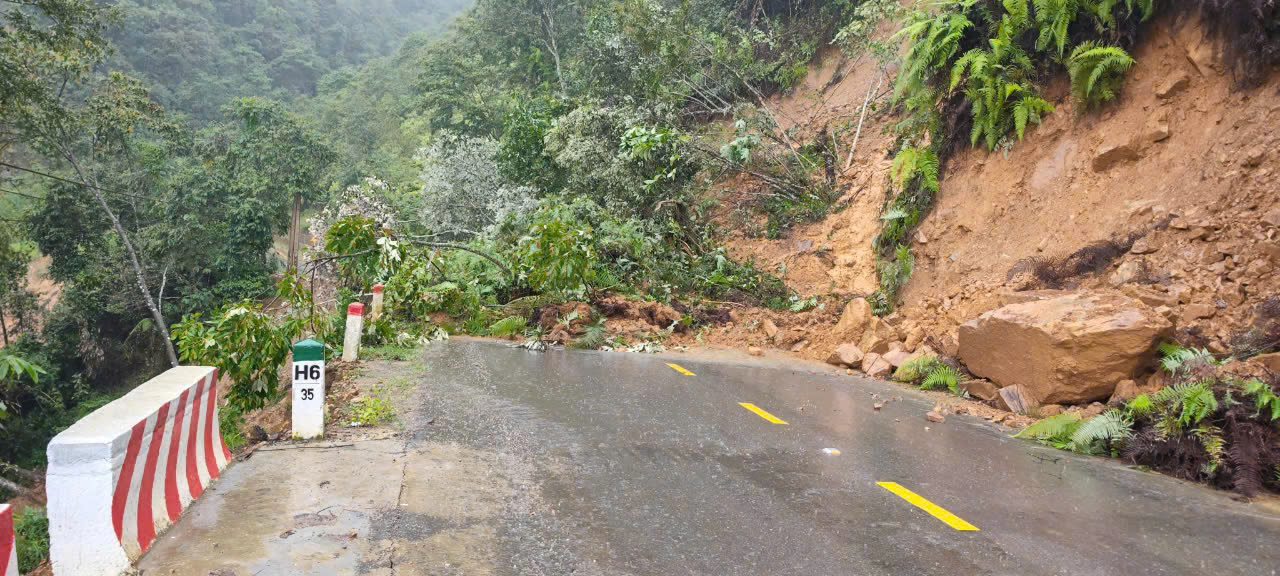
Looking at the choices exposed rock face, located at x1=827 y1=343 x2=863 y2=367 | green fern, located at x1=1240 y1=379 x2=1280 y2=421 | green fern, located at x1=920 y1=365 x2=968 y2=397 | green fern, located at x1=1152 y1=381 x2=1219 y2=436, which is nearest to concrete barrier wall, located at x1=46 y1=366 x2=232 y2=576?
green fern, located at x1=1152 y1=381 x2=1219 y2=436

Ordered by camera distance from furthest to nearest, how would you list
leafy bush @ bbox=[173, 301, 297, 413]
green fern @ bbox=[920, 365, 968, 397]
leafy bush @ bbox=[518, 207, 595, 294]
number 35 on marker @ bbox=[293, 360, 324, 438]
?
1. leafy bush @ bbox=[518, 207, 595, 294]
2. green fern @ bbox=[920, 365, 968, 397]
3. leafy bush @ bbox=[173, 301, 297, 413]
4. number 35 on marker @ bbox=[293, 360, 324, 438]

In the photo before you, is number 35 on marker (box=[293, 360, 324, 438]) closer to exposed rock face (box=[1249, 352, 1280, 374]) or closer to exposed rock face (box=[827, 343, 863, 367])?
exposed rock face (box=[827, 343, 863, 367])

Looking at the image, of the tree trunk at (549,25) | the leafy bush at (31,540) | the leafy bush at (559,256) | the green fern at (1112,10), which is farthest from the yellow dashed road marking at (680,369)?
the tree trunk at (549,25)

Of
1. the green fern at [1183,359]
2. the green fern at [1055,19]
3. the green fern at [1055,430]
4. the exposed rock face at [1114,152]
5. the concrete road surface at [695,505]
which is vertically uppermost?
the green fern at [1055,19]

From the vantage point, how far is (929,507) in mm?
5355

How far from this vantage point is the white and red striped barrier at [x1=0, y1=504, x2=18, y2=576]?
10.4ft

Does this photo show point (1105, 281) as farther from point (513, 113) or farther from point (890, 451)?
point (513, 113)

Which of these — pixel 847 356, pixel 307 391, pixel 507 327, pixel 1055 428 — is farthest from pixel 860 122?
pixel 307 391

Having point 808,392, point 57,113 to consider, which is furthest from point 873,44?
point 57,113

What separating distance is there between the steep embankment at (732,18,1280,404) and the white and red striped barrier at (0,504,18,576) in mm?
9481

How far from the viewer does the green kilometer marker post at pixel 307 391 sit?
661 centimetres

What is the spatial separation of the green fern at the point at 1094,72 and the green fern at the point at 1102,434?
6.07 metres

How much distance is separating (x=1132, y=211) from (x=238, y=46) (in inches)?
3086

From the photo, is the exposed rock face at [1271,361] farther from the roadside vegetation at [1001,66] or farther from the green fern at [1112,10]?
the green fern at [1112,10]
